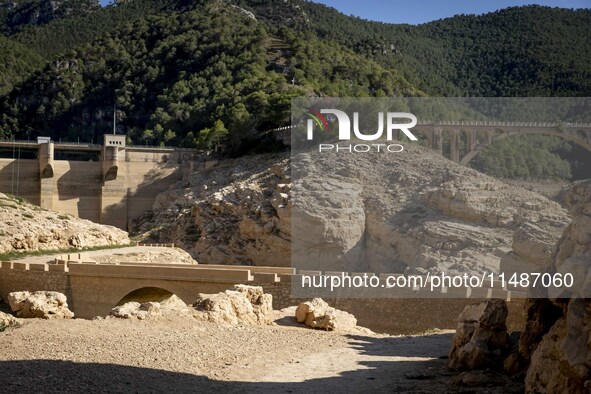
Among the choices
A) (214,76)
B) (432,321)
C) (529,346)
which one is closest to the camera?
(529,346)

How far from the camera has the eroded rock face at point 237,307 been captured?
13.9 meters

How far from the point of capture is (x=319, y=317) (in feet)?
48.7

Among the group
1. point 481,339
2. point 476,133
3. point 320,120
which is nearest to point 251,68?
point 320,120

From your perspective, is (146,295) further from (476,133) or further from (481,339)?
(476,133)

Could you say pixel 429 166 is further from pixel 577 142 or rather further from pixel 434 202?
pixel 577 142

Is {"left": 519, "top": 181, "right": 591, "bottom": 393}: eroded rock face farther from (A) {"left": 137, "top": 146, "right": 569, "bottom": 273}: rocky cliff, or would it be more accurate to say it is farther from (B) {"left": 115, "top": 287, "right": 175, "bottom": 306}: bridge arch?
(A) {"left": 137, "top": 146, "right": 569, "bottom": 273}: rocky cliff

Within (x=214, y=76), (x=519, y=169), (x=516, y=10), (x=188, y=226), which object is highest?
(x=516, y=10)

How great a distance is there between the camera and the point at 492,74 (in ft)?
205

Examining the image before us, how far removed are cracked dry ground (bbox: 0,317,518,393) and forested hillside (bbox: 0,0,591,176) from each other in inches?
1205

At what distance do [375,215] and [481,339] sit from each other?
20.4 metres

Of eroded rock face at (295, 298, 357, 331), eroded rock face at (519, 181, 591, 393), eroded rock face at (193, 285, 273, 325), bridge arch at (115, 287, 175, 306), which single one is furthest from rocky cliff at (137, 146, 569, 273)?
eroded rock face at (519, 181, 591, 393)

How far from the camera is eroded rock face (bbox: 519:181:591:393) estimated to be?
8297mm

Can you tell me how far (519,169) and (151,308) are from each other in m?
23.8

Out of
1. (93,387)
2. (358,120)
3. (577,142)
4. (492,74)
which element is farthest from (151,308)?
(492,74)
